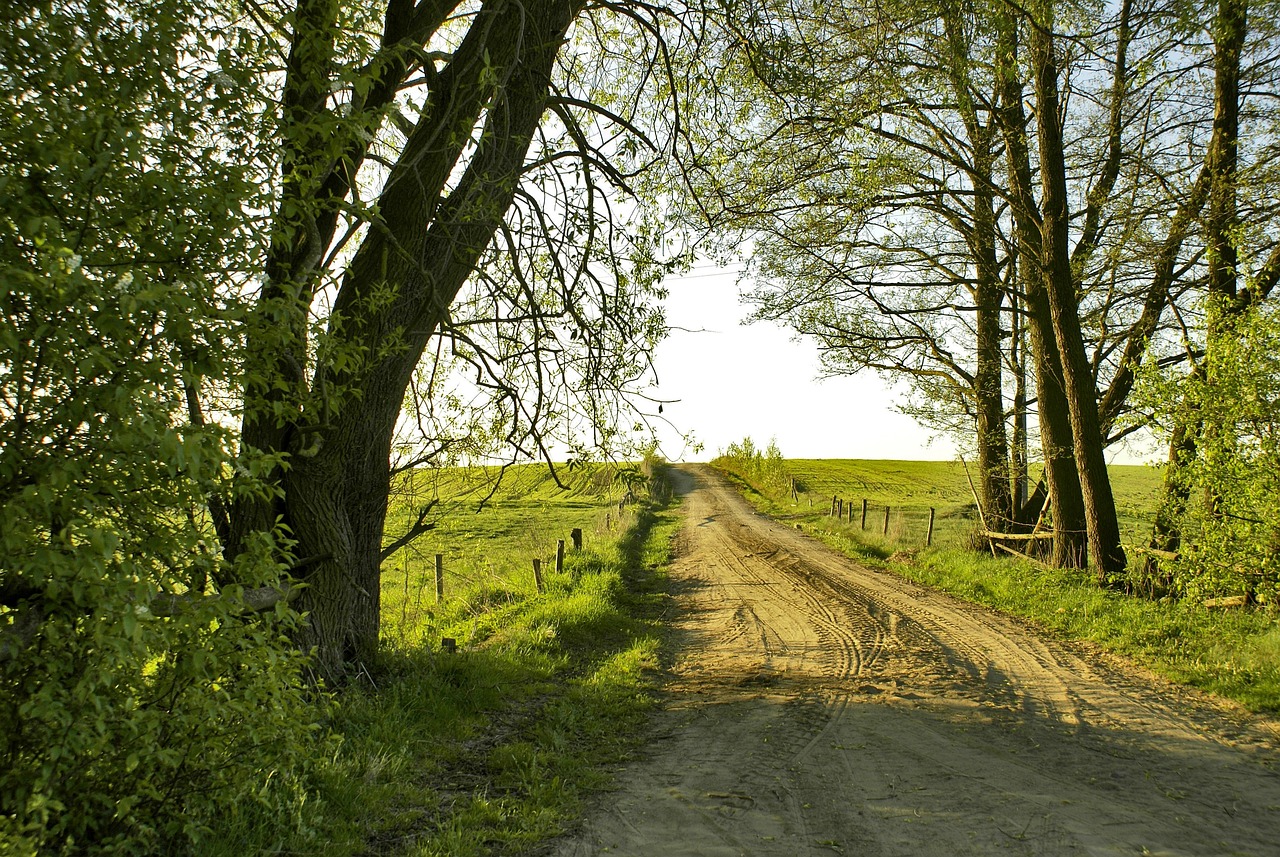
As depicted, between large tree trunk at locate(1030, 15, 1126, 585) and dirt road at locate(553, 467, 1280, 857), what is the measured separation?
3.49m

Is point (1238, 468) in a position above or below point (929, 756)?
above

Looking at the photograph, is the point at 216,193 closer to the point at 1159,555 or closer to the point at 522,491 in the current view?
the point at 522,491

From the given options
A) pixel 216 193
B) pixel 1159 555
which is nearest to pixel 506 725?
pixel 216 193

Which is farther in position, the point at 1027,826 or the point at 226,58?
the point at 1027,826

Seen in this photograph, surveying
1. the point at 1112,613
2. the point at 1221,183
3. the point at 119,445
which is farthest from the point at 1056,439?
the point at 119,445

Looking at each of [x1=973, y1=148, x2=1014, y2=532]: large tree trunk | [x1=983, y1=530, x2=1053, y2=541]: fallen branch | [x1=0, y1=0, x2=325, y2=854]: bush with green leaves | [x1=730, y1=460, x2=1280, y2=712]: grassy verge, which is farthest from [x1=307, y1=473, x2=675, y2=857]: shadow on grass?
A: [x1=973, y1=148, x2=1014, y2=532]: large tree trunk

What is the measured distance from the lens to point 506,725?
6.52 m

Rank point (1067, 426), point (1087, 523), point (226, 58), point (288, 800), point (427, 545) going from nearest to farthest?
1. point (226, 58)
2. point (288, 800)
3. point (1087, 523)
4. point (1067, 426)
5. point (427, 545)

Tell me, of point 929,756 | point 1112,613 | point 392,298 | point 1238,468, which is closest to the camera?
point 392,298

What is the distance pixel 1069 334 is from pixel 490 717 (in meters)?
11.6

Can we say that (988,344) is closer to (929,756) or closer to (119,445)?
(929,756)

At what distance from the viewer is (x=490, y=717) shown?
6.64 meters

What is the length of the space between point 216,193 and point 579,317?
173 inches

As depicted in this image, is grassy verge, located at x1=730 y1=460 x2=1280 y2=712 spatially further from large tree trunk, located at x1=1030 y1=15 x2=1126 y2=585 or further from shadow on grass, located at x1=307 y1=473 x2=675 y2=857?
shadow on grass, located at x1=307 y1=473 x2=675 y2=857
